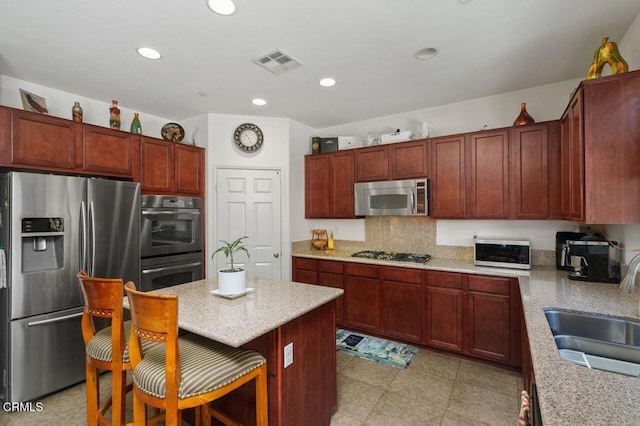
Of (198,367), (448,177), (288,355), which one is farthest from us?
(448,177)

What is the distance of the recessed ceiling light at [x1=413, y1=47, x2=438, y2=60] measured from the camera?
91.3 inches

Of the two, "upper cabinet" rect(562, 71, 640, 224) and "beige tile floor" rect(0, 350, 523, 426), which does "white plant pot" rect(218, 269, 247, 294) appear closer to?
"beige tile floor" rect(0, 350, 523, 426)

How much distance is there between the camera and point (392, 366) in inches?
110

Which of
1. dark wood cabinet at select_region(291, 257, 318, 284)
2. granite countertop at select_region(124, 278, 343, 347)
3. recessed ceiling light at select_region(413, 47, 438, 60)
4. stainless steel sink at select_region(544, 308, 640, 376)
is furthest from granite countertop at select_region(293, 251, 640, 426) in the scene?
dark wood cabinet at select_region(291, 257, 318, 284)

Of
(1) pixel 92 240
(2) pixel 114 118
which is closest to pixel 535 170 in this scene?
(1) pixel 92 240

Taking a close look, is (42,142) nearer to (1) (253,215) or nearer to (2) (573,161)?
(1) (253,215)

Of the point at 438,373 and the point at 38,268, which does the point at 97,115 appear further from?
the point at 438,373

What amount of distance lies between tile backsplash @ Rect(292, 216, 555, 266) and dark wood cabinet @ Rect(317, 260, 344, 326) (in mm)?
552

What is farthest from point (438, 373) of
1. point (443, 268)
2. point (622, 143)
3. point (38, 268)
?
point (38, 268)

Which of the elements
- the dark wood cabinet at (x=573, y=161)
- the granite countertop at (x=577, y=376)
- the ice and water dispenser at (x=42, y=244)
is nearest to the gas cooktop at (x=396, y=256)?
the granite countertop at (x=577, y=376)

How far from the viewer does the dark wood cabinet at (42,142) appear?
2365 mm

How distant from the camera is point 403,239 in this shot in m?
3.80

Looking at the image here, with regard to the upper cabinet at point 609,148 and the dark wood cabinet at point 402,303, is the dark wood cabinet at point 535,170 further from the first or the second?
the dark wood cabinet at point 402,303

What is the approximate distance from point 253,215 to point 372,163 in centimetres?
167
